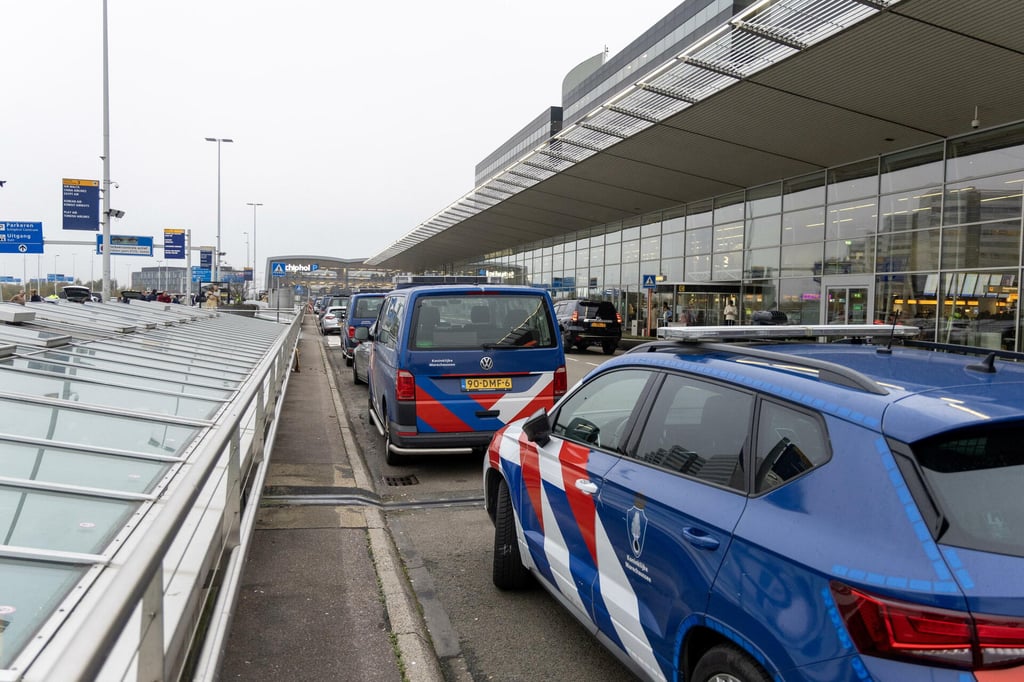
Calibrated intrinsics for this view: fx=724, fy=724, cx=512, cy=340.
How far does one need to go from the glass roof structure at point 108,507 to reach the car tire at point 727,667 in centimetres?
173

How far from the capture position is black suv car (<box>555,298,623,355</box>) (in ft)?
80.0

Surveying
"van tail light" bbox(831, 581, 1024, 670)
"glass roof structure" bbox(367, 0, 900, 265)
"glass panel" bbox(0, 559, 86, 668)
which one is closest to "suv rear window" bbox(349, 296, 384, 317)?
"glass roof structure" bbox(367, 0, 900, 265)

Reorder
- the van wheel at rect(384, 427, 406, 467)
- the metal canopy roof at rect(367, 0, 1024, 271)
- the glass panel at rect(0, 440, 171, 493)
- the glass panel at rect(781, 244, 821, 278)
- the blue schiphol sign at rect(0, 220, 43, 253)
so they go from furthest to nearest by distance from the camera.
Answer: the blue schiphol sign at rect(0, 220, 43, 253), the glass panel at rect(781, 244, 821, 278), the metal canopy roof at rect(367, 0, 1024, 271), the van wheel at rect(384, 427, 406, 467), the glass panel at rect(0, 440, 171, 493)

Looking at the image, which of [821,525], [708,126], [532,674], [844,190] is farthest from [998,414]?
[844,190]

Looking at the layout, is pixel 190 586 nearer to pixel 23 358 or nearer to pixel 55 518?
pixel 55 518

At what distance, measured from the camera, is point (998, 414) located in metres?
2.05

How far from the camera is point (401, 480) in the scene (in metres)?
7.60

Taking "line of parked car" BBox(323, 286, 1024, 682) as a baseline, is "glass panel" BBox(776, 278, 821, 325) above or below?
above

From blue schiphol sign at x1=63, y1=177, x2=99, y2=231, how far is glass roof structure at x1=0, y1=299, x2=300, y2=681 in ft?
77.8

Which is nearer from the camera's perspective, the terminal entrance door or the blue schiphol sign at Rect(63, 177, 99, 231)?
the terminal entrance door

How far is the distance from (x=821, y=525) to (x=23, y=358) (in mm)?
6384

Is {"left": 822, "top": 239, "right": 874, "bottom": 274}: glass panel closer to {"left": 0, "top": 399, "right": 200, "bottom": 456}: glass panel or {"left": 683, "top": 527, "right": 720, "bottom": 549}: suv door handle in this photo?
{"left": 0, "top": 399, "right": 200, "bottom": 456}: glass panel

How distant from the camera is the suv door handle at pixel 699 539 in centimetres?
244

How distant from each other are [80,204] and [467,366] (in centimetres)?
2618
